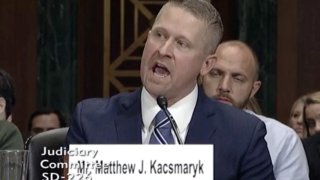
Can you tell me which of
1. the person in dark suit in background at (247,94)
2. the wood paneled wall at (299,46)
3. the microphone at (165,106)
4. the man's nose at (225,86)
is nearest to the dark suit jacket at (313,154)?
Answer: the person in dark suit in background at (247,94)

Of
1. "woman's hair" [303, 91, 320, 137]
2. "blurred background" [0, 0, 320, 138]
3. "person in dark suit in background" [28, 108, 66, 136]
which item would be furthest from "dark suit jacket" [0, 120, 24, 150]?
"blurred background" [0, 0, 320, 138]

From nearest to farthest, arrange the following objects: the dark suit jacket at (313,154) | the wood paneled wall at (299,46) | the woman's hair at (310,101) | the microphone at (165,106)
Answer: the microphone at (165,106), the dark suit jacket at (313,154), the woman's hair at (310,101), the wood paneled wall at (299,46)

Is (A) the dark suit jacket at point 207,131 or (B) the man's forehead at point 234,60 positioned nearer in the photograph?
(A) the dark suit jacket at point 207,131

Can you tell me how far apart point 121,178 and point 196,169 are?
0.65 ft

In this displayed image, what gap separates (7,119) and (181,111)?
2.03 metres

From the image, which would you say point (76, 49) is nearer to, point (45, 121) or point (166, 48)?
point (45, 121)

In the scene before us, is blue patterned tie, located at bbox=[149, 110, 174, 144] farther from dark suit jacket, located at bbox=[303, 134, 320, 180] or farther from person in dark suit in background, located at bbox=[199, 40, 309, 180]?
dark suit jacket, located at bbox=[303, 134, 320, 180]

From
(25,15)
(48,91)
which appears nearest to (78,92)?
(48,91)

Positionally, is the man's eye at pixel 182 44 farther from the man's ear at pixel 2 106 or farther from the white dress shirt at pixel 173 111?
the man's ear at pixel 2 106

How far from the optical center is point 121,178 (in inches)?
96.1

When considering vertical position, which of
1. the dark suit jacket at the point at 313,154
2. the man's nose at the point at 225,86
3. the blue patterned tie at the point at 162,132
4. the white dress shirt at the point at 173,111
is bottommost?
the blue patterned tie at the point at 162,132

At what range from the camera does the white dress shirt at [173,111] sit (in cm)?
287

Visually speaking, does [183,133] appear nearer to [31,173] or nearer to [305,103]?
[31,173]

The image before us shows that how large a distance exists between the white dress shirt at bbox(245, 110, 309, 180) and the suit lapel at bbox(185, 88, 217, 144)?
0.88 metres
